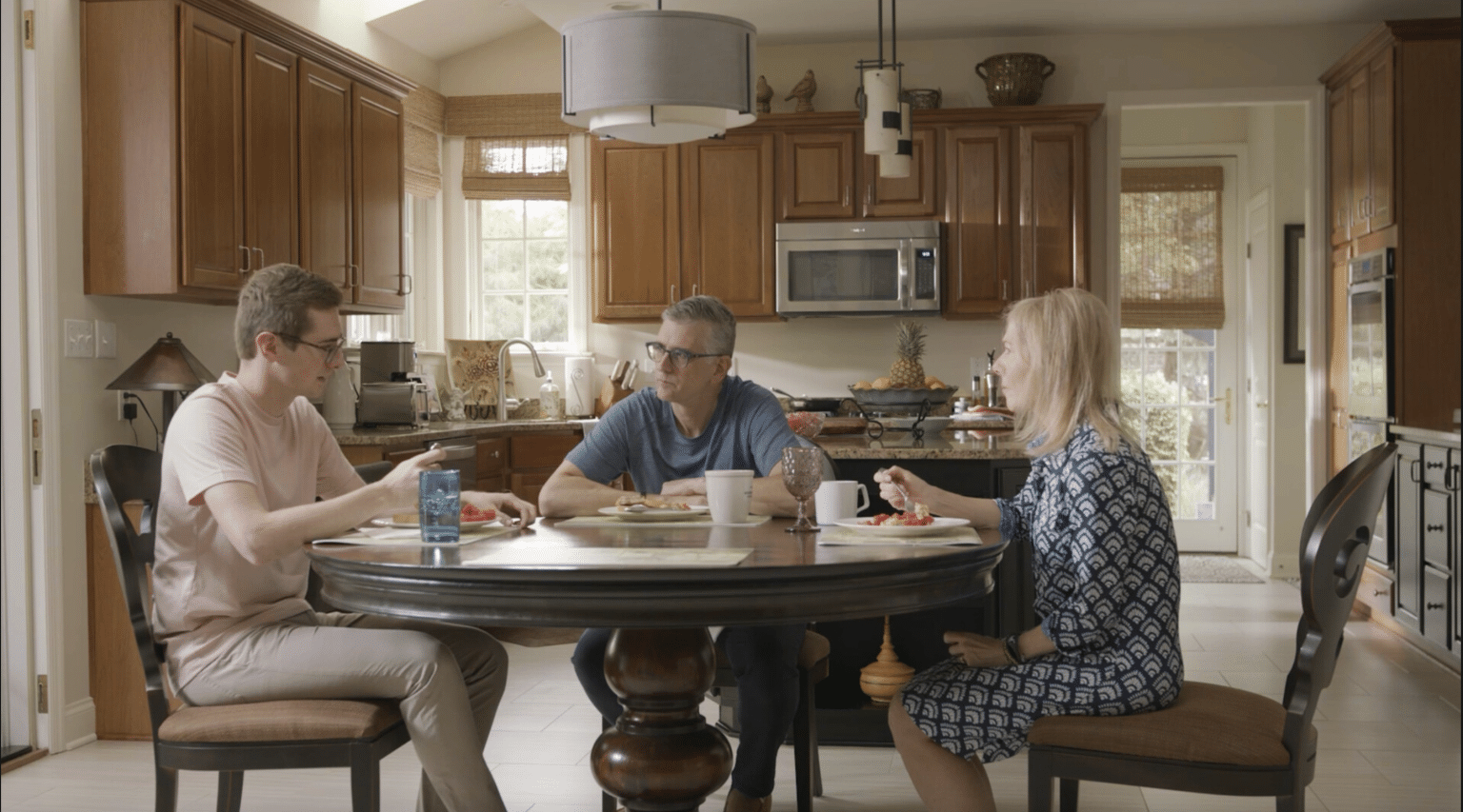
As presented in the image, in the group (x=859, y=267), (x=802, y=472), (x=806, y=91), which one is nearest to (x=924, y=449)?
(x=802, y=472)

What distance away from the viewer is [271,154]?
4152mm

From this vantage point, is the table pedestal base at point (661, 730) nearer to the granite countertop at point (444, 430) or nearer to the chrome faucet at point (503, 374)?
the granite countertop at point (444, 430)

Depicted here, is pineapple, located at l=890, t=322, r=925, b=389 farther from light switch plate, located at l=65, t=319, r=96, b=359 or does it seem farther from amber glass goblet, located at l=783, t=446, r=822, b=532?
light switch plate, located at l=65, t=319, r=96, b=359

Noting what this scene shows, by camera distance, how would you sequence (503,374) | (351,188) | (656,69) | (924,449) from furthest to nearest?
1. (503,374)
2. (351,188)
3. (924,449)
4. (656,69)

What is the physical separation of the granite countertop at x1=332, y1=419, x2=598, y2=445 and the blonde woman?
9.36 feet

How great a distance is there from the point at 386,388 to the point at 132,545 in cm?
283

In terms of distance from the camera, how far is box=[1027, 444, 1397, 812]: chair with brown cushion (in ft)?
5.86

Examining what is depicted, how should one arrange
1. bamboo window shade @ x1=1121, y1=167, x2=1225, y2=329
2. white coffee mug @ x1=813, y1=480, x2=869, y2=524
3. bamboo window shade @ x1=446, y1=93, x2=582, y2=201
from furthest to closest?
bamboo window shade @ x1=1121, y1=167, x2=1225, y2=329 < bamboo window shade @ x1=446, y1=93, x2=582, y2=201 < white coffee mug @ x1=813, y1=480, x2=869, y2=524

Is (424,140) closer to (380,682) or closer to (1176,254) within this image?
(1176,254)

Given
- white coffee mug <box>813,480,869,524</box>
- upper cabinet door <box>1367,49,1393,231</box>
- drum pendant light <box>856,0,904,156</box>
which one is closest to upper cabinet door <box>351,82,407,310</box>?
drum pendant light <box>856,0,904,156</box>

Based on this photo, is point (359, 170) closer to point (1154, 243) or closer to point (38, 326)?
point (38, 326)

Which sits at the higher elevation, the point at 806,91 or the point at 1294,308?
the point at 806,91

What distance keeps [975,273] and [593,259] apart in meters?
1.90

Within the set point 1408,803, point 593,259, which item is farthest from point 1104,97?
point 1408,803
